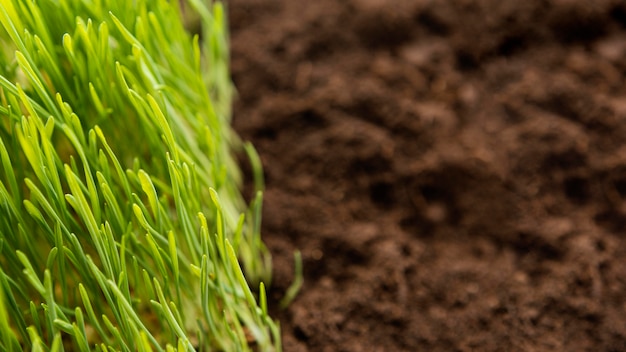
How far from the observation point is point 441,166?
1.27 metres

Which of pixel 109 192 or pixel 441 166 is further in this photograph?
pixel 441 166

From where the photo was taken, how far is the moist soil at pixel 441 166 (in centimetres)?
109

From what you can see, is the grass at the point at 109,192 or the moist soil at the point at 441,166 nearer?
the grass at the point at 109,192

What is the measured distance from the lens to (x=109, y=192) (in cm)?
77

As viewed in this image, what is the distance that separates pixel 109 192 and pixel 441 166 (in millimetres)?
680

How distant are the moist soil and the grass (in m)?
0.15

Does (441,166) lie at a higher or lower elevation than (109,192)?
lower

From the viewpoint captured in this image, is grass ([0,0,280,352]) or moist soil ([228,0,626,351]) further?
moist soil ([228,0,626,351])

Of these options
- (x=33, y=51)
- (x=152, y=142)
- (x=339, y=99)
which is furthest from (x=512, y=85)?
(x=33, y=51)

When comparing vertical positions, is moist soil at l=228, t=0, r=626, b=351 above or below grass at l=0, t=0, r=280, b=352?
below

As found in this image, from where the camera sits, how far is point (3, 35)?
3.15 feet

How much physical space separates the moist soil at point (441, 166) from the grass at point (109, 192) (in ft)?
0.49

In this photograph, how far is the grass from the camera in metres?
0.78

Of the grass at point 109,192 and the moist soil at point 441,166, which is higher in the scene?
the grass at point 109,192
